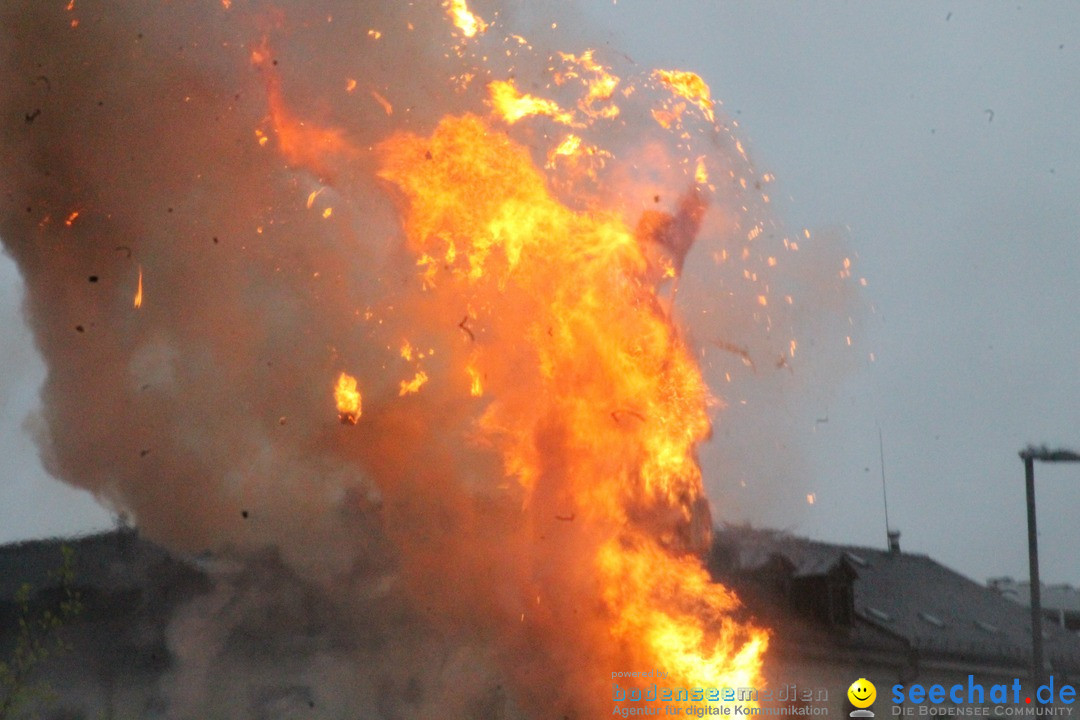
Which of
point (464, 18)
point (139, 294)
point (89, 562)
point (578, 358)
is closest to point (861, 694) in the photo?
point (578, 358)

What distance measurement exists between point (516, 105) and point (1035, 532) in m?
10.1

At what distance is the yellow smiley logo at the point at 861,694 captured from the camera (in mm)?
21656

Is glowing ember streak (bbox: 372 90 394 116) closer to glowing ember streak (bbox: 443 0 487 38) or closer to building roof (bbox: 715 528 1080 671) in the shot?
glowing ember streak (bbox: 443 0 487 38)

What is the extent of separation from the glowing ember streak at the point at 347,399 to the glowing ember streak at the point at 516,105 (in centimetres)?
376

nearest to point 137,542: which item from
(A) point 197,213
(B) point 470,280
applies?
(A) point 197,213

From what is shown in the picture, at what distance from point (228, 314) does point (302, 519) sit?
106 inches

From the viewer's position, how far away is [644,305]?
→ 14.1m

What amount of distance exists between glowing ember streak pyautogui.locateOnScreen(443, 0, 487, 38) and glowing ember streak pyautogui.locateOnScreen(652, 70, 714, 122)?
244 cm

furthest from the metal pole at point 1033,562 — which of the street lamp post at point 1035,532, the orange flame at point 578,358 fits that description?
the orange flame at point 578,358

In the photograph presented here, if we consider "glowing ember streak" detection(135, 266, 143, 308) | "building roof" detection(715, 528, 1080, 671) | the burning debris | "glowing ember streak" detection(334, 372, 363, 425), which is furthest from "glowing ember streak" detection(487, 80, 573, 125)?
"building roof" detection(715, 528, 1080, 671)

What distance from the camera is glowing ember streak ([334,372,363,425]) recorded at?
44.5 ft

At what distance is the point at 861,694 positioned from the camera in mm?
21734

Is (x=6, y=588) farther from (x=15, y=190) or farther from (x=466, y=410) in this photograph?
(x=466, y=410)

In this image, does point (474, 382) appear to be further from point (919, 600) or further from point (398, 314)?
point (919, 600)
